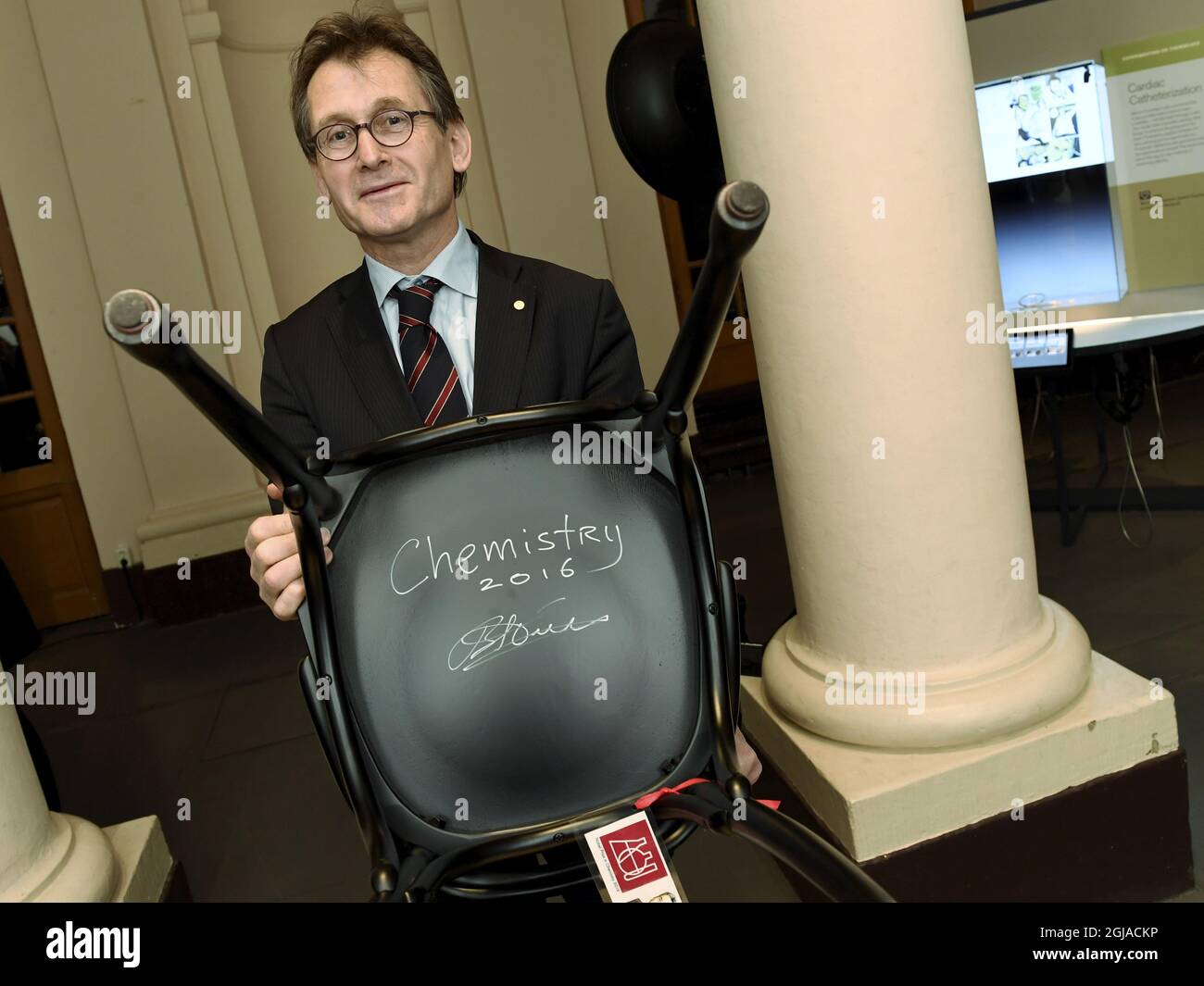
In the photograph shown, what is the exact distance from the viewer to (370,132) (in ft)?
4.52

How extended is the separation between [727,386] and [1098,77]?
268cm

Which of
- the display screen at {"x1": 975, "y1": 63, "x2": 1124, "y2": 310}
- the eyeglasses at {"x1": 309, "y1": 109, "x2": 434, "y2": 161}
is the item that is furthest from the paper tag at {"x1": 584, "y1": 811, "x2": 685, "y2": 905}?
the display screen at {"x1": 975, "y1": 63, "x2": 1124, "y2": 310}

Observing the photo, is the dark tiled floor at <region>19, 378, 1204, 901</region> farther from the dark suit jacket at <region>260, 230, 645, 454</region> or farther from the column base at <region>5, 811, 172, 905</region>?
the dark suit jacket at <region>260, 230, 645, 454</region>

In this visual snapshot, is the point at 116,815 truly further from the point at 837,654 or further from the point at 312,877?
the point at 837,654

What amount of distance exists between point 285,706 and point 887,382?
2920 millimetres

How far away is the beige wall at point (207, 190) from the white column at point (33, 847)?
3389 millimetres

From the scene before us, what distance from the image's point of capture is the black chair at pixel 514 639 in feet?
3.42

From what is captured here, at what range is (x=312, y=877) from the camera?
2.79m

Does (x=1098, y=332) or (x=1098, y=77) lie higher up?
(x=1098, y=77)

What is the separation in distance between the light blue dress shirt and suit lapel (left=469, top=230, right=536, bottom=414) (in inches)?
0.6

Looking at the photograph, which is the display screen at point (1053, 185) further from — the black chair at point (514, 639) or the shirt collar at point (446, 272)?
the black chair at point (514, 639)

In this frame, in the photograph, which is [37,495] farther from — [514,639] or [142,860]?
[514,639]
